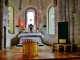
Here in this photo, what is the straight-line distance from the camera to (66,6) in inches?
474

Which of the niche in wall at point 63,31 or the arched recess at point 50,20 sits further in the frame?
the arched recess at point 50,20

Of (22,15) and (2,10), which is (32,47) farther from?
(22,15)

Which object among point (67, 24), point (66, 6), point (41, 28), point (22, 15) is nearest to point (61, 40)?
point (67, 24)

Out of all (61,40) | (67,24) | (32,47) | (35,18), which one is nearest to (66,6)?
(67,24)

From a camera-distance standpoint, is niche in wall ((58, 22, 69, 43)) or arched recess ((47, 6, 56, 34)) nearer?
niche in wall ((58, 22, 69, 43))

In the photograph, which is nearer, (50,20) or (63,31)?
(63,31)

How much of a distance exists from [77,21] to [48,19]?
20.2 ft

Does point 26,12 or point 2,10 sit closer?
point 2,10

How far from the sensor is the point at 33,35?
50.7 ft

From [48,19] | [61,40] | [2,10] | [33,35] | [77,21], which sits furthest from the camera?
[48,19]

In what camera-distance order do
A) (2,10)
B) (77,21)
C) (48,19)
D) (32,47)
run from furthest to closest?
1. (48,19)
2. (2,10)
3. (77,21)
4. (32,47)

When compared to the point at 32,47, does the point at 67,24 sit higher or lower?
higher

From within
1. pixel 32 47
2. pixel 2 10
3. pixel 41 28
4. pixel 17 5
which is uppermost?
pixel 17 5

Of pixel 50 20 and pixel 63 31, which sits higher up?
pixel 50 20
